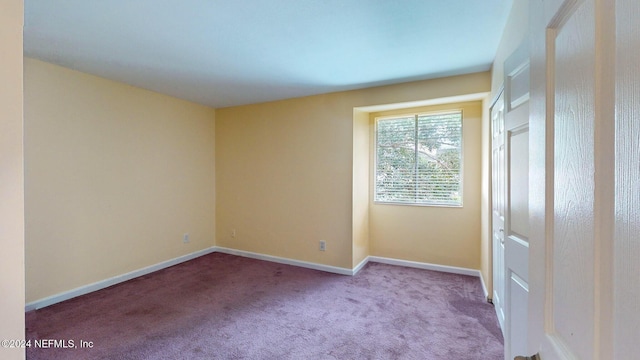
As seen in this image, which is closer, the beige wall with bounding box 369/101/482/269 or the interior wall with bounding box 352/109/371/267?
the beige wall with bounding box 369/101/482/269

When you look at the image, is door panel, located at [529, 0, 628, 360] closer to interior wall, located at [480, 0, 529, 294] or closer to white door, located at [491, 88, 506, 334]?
interior wall, located at [480, 0, 529, 294]

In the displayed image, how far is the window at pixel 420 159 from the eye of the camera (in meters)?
3.59

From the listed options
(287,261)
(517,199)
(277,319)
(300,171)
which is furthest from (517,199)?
(287,261)

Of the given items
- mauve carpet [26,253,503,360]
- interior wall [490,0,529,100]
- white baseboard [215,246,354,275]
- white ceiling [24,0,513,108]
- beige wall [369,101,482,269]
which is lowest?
mauve carpet [26,253,503,360]

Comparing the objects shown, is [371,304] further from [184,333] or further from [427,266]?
[184,333]

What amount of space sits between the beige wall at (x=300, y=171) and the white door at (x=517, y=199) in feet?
5.61

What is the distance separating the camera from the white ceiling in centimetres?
181

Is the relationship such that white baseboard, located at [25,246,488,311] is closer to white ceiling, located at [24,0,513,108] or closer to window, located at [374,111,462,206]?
window, located at [374,111,462,206]

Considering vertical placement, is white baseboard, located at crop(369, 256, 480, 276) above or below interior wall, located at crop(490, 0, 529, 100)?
below

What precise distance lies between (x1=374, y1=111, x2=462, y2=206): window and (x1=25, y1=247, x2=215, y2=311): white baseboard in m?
3.01

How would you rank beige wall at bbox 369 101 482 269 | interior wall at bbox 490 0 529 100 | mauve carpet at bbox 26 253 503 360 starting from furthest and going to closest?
beige wall at bbox 369 101 482 269
mauve carpet at bbox 26 253 503 360
interior wall at bbox 490 0 529 100

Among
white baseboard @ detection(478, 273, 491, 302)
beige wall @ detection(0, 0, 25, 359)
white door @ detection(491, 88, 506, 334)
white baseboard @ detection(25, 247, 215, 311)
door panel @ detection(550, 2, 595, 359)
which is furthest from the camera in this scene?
white baseboard @ detection(478, 273, 491, 302)

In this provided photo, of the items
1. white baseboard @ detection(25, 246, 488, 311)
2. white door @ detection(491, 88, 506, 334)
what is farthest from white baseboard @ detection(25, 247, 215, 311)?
white door @ detection(491, 88, 506, 334)

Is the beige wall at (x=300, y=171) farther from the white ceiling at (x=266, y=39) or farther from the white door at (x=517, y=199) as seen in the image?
the white door at (x=517, y=199)
